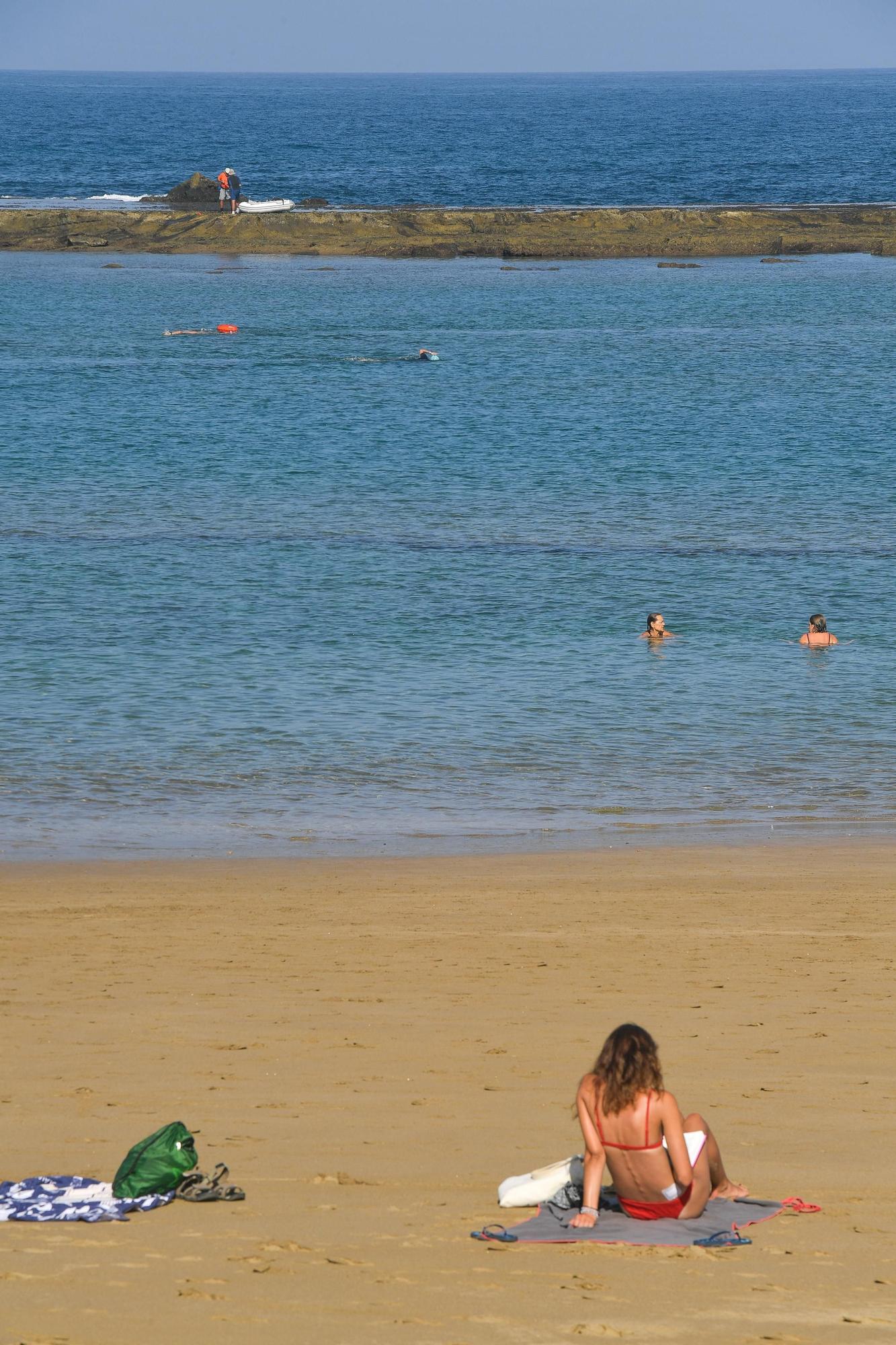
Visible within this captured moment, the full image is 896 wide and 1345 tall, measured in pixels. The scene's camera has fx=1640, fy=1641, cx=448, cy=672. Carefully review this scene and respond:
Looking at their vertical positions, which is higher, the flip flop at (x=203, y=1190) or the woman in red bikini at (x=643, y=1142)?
the woman in red bikini at (x=643, y=1142)

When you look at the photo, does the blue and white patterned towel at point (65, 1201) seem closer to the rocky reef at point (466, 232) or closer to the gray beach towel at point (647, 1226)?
the gray beach towel at point (647, 1226)

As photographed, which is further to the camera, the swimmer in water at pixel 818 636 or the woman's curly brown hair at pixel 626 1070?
the swimmer in water at pixel 818 636

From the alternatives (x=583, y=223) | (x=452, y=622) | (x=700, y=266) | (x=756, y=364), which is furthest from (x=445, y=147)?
(x=452, y=622)

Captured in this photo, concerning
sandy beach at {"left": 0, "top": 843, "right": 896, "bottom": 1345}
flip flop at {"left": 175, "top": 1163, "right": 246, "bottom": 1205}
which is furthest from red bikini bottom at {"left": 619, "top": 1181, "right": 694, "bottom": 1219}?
flip flop at {"left": 175, "top": 1163, "right": 246, "bottom": 1205}

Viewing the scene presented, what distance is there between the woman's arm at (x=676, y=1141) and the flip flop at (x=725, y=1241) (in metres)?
0.27

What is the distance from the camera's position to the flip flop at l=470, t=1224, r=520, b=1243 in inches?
274

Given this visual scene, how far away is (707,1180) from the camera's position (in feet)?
23.6

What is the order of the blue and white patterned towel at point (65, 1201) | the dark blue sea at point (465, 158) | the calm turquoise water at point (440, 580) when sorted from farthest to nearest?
the dark blue sea at point (465, 158), the calm turquoise water at point (440, 580), the blue and white patterned towel at point (65, 1201)

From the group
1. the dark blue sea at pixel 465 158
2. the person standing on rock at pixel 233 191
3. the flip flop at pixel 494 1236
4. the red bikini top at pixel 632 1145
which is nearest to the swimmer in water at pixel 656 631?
the red bikini top at pixel 632 1145

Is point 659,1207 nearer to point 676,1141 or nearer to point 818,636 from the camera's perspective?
point 676,1141

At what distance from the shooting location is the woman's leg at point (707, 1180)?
7.16 metres

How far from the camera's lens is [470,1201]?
7359 millimetres

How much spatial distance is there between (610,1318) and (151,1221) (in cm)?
209

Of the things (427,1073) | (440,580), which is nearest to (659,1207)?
(427,1073)
